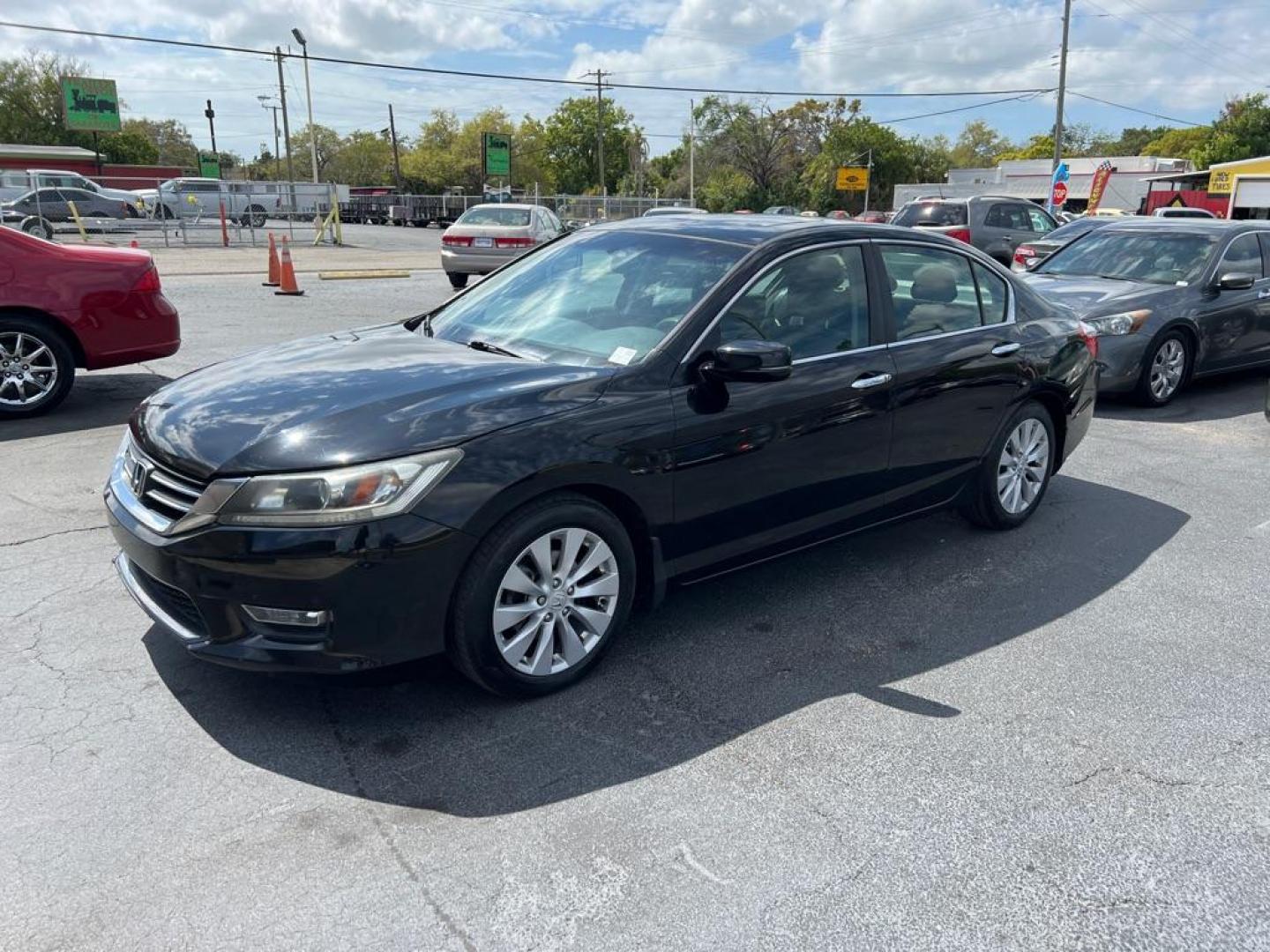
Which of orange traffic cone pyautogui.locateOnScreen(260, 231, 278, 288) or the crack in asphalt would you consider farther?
orange traffic cone pyautogui.locateOnScreen(260, 231, 278, 288)

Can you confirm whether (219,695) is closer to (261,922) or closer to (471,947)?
(261,922)

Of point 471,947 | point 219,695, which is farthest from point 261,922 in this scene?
point 219,695

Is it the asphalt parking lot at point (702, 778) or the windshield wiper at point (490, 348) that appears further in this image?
the windshield wiper at point (490, 348)

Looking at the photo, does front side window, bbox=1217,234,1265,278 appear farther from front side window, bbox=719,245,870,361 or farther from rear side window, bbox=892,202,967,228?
rear side window, bbox=892,202,967,228

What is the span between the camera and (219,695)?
11.3ft

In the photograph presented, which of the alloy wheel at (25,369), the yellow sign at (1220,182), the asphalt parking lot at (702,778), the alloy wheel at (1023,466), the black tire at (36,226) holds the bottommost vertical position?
the asphalt parking lot at (702,778)

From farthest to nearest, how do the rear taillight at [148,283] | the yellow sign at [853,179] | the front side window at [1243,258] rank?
1. the yellow sign at [853,179]
2. the front side window at [1243,258]
3. the rear taillight at [148,283]

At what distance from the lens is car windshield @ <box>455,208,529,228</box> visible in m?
18.1

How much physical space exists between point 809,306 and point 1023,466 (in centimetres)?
189

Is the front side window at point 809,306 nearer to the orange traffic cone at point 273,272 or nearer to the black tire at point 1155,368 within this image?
the black tire at point 1155,368

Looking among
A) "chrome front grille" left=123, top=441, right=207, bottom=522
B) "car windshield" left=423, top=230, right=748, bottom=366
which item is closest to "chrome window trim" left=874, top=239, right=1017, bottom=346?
"car windshield" left=423, top=230, right=748, bottom=366

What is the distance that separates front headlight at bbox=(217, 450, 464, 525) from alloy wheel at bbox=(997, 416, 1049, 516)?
3382 mm

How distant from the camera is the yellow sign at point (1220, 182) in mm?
46950

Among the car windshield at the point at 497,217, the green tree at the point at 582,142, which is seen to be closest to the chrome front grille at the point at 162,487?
the car windshield at the point at 497,217
